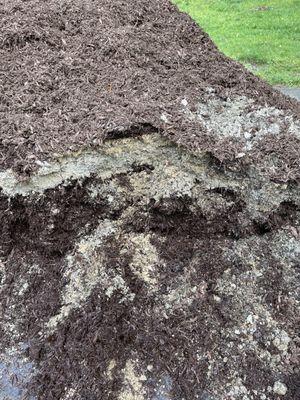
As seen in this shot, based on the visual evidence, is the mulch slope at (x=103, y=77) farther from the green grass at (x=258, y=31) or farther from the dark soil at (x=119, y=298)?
the green grass at (x=258, y=31)

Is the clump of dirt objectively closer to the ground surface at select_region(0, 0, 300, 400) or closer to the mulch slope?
the ground surface at select_region(0, 0, 300, 400)

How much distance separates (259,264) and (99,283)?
3.70 ft

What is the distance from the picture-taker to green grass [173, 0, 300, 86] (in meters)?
9.53

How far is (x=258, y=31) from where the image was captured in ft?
37.3

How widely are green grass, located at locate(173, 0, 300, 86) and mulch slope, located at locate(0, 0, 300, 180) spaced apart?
490cm

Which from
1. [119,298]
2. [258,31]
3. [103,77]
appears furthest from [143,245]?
[258,31]

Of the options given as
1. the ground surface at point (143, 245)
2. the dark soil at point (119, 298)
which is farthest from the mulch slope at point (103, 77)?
the dark soil at point (119, 298)

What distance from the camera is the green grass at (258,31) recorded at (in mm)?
9531

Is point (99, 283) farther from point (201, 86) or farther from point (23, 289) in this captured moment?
point (201, 86)

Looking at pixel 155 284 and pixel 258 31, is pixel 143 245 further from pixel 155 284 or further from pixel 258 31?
pixel 258 31

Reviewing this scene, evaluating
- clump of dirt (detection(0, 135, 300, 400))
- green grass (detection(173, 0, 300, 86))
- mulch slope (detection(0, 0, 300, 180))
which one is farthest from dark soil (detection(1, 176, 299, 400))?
green grass (detection(173, 0, 300, 86))

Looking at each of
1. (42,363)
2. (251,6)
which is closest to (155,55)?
(42,363)

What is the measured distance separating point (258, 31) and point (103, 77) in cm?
858

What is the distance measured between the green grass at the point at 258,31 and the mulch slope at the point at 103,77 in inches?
193
